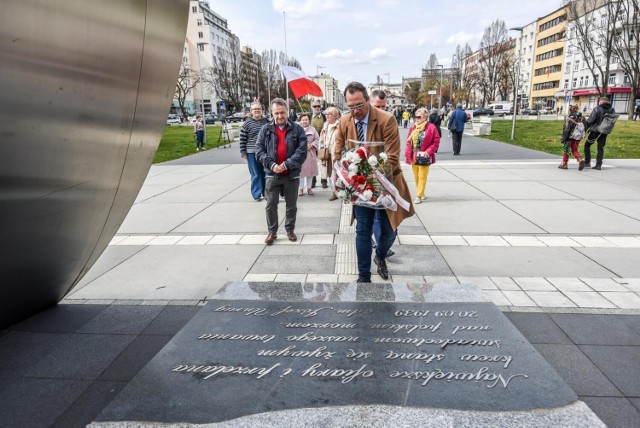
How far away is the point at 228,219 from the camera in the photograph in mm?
7547

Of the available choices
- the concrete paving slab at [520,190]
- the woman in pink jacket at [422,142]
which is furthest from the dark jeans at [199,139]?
the woman in pink jacket at [422,142]

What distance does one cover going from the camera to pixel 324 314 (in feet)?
10.3

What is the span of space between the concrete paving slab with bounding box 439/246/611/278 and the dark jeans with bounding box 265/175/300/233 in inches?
86.6

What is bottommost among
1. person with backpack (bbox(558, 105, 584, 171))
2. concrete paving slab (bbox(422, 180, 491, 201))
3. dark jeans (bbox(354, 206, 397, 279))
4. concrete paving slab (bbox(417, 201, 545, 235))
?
concrete paving slab (bbox(417, 201, 545, 235))

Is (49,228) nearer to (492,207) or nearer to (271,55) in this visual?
(492,207)

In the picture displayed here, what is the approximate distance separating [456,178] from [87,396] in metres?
10.1

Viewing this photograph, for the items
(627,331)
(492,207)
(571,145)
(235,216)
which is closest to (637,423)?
(627,331)

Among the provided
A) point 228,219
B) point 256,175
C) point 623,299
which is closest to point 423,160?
point 256,175

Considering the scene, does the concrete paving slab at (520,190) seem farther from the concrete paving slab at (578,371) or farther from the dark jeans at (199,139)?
the dark jeans at (199,139)

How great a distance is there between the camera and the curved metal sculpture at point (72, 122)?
2.05 m

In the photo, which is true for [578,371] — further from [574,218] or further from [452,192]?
[452,192]

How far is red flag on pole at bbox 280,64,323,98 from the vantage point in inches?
484

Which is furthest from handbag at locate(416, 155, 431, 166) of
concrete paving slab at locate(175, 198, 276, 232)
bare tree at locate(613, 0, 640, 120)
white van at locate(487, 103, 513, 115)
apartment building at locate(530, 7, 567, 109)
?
apartment building at locate(530, 7, 567, 109)

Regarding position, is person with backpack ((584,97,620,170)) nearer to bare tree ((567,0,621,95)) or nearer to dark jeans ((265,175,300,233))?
dark jeans ((265,175,300,233))
